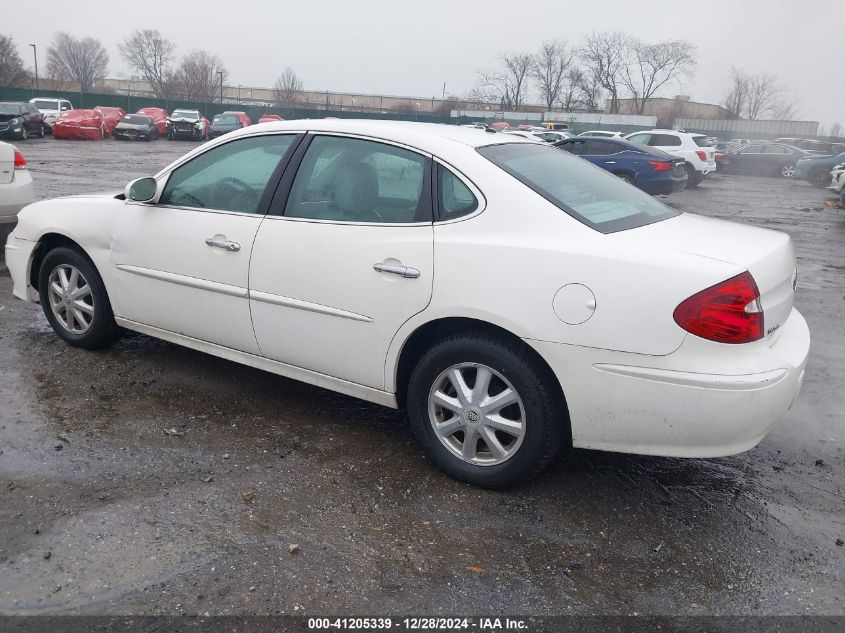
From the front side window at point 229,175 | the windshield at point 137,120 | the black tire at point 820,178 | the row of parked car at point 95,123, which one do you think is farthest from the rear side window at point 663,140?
the windshield at point 137,120

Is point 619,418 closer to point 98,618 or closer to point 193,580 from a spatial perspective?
point 193,580

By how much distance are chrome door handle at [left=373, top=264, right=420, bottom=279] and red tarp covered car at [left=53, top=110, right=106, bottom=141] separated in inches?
1389

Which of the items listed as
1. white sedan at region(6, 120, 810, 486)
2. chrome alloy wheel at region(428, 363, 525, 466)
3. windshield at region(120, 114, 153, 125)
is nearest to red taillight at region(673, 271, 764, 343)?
white sedan at region(6, 120, 810, 486)

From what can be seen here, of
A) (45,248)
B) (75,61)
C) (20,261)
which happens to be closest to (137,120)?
(20,261)

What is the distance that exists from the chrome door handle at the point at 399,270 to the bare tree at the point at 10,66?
5990cm

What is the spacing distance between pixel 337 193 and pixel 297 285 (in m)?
0.52

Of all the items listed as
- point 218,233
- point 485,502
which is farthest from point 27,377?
point 485,502

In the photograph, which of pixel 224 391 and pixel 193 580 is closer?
pixel 193 580

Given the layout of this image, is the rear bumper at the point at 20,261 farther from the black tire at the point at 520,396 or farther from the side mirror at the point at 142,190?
the black tire at the point at 520,396

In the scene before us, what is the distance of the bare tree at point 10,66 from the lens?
52.8m

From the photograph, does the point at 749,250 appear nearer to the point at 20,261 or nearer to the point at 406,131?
the point at 406,131

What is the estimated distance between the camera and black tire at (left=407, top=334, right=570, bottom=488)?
3070 millimetres

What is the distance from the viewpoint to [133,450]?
357 centimetres

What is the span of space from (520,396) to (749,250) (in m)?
1.18
